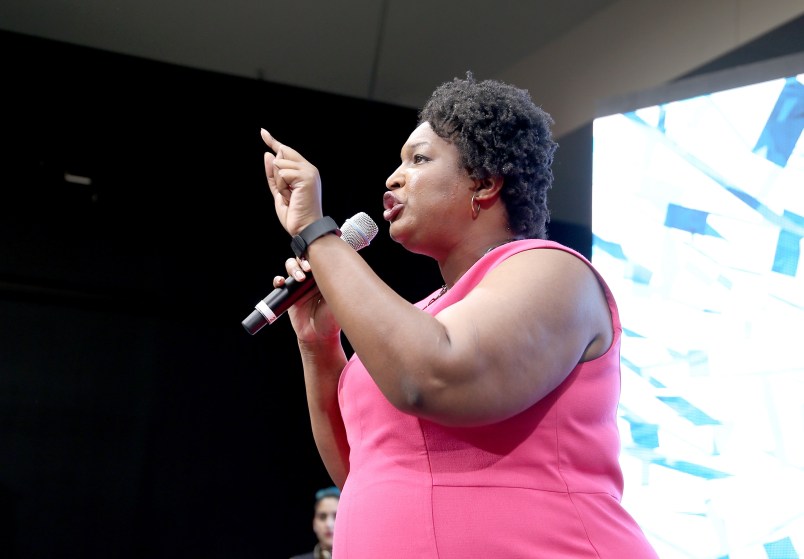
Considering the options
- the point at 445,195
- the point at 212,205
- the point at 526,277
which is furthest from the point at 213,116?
the point at 526,277

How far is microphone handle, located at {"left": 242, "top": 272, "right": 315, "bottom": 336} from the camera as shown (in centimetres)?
119

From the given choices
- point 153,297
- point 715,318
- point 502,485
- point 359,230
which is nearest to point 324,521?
point 153,297

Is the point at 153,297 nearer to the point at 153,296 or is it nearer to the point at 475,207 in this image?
the point at 153,296

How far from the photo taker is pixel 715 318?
2352 millimetres

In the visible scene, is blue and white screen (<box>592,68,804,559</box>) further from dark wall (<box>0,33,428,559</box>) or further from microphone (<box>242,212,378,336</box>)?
dark wall (<box>0,33,428,559</box>)

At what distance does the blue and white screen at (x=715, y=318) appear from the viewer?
216cm

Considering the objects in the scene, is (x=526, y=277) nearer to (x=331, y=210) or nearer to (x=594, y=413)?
(x=594, y=413)

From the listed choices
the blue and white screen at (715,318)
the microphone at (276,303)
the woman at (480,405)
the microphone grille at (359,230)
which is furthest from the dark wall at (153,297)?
the woman at (480,405)

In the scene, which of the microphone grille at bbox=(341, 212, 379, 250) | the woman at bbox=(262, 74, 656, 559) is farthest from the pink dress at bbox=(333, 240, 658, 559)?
the microphone grille at bbox=(341, 212, 379, 250)

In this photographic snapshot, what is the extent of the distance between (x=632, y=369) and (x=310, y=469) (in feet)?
6.80

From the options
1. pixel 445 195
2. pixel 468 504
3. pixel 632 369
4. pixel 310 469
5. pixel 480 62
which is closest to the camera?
pixel 468 504

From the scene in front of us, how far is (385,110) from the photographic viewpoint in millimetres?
3867

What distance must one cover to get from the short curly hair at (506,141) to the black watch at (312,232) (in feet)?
1.01

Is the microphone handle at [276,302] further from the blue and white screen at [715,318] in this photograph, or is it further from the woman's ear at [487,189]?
the blue and white screen at [715,318]
